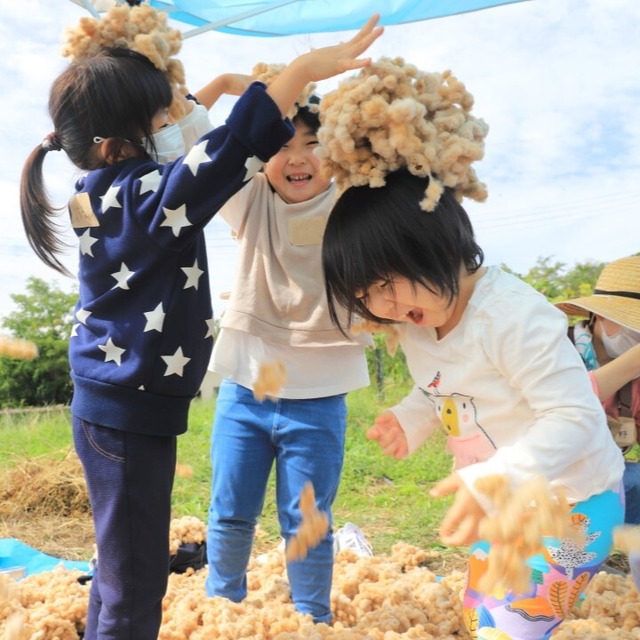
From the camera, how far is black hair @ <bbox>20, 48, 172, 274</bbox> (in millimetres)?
1697

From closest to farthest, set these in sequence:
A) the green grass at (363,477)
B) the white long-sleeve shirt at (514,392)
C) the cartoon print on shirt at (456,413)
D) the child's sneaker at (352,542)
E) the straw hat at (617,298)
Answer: the white long-sleeve shirt at (514,392) → the cartoon print on shirt at (456,413) → the straw hat at (617,298) → the child's sneaker at (352,542) → the green grass at (363,477)

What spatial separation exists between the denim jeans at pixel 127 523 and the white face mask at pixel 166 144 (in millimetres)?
665

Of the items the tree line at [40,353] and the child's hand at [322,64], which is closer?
the child's hand at [322,64]

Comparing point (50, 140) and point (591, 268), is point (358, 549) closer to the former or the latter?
point (50, 140)

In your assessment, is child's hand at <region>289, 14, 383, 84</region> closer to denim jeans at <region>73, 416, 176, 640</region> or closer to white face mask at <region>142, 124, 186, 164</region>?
white face mask at <region>142, 124, 186, 164</region>

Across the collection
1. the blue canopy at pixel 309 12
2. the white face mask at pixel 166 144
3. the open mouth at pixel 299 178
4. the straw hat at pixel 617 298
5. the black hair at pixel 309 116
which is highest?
the blue canopy at pixel 309 12

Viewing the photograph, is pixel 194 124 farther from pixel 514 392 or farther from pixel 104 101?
pixel 514 392

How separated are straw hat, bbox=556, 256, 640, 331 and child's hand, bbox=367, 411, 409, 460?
1.04 metres

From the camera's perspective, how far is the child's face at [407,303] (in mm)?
1481

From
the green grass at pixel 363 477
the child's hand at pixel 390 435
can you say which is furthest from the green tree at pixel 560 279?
the child's hand at pixel 390 435

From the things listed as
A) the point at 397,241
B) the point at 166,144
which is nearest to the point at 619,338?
the point at 397,241

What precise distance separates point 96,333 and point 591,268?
17.0ft

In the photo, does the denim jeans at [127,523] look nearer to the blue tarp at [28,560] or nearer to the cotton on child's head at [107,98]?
the cotton on child's head at [107,98]

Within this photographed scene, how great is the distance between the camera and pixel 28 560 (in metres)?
3.11
